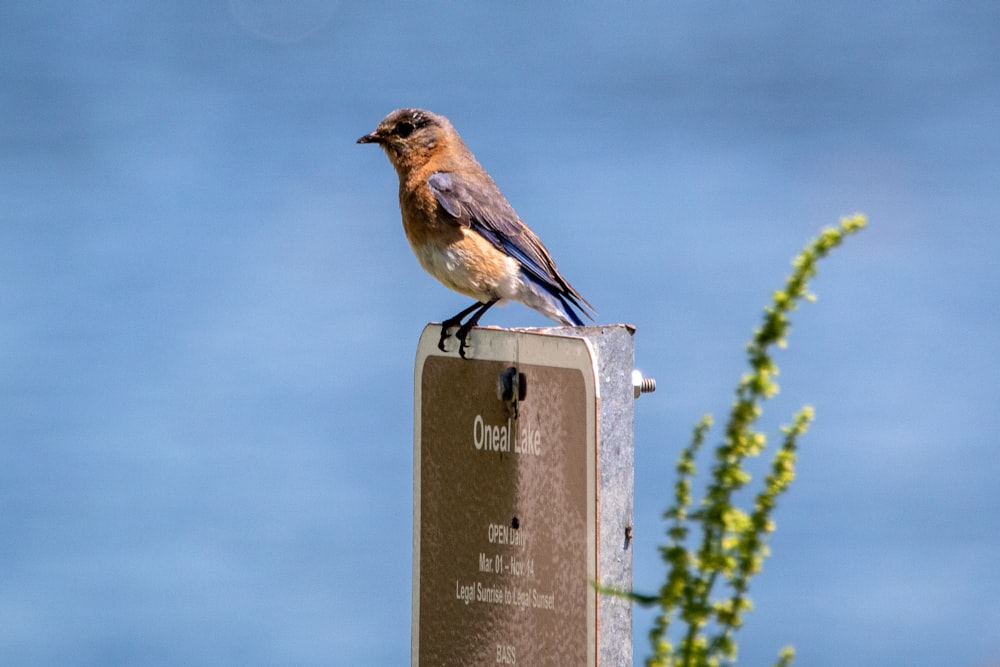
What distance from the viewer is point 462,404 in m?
2.26

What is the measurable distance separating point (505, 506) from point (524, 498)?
6cm

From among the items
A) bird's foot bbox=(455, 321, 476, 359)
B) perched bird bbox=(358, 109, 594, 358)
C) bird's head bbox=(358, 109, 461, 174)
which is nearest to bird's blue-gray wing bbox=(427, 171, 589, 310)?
perched bird bbox=(358, 109, 594, 358)

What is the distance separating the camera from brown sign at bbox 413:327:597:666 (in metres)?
1.92

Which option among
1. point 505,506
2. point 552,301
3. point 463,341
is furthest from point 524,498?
point 552,301

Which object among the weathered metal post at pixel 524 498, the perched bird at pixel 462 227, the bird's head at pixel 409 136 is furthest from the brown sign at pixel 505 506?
the bird's head at pixel 409 136

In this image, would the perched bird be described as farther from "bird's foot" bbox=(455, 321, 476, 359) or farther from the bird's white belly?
"bird's foot" bbox=(455, 321, 476, 359)

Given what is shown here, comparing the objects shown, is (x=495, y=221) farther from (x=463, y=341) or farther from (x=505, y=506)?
(x=505, y=506)

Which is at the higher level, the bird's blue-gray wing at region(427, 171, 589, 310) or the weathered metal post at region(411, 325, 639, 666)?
the bird's blue-gray wing at region(427, 171, 589, 310)

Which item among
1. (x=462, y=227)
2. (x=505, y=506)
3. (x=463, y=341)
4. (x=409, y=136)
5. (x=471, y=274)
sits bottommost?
(x=505, y=506)

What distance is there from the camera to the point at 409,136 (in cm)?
Answer: 431

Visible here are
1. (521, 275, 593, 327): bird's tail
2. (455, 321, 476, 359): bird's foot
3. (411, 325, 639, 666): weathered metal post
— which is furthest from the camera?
(521, 275, 593, 327): bird's tail

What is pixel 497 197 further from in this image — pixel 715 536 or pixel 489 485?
pixel 715 536

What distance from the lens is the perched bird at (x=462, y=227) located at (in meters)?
3.73

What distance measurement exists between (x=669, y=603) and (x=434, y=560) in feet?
4.23
